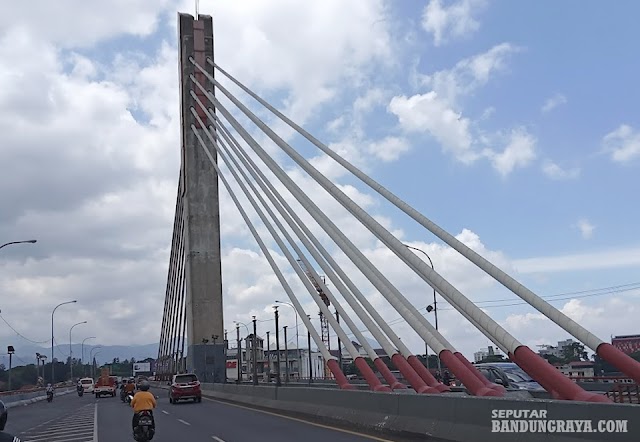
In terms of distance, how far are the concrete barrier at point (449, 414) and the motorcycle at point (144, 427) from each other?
5.21 meters

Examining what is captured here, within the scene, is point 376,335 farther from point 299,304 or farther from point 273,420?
point 299,304

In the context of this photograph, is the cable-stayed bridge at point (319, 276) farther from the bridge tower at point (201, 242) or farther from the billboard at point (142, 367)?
the billboard at point (142, 367)

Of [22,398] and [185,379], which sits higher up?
[185,379]

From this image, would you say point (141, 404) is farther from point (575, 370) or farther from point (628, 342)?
point (628, 342)

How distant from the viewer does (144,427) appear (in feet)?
49.5

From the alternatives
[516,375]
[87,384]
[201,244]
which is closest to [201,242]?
[201,244]

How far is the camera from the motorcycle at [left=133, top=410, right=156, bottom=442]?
1509 cm

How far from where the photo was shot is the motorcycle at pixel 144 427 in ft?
49.5

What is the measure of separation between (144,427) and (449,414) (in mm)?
5802

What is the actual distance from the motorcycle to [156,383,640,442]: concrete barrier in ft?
17.1

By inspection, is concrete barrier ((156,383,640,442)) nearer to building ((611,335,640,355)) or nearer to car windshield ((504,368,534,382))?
car windshield ((504,368,534,382))

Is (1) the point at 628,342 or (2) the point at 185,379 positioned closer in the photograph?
(2) the point at 185,379

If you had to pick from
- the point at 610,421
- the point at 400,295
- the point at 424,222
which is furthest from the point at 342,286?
the point at 610,421

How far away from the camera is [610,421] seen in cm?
1049
